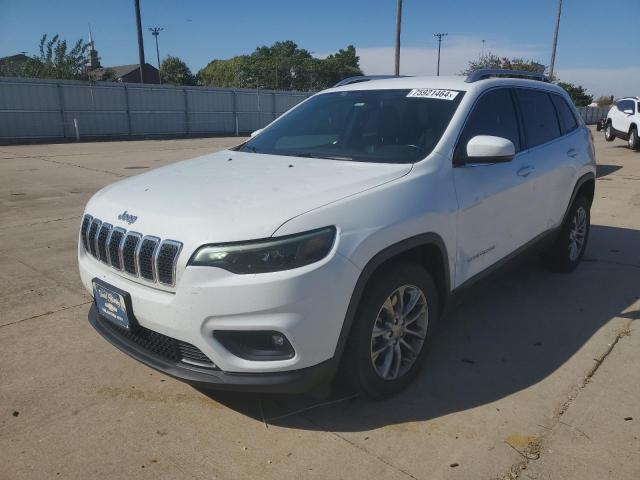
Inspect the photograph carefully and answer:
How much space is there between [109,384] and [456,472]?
2.01 meters

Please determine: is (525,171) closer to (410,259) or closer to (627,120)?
(410,259)

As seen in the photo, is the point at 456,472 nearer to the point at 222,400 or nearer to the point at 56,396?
the point at 222,400

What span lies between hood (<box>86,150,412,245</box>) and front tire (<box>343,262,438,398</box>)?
0.51m

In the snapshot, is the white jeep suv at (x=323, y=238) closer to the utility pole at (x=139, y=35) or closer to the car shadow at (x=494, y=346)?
the car shadow at (x=494, y=346)

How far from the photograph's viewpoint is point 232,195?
267 cm

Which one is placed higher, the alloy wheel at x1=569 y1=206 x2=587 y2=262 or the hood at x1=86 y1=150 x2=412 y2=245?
the hood at x1=86 y1=150 x2=412 y2=245

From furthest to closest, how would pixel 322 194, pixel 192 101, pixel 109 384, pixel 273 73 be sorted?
pixel 273 73 → pixel 192 101 → pixel 109 384 → pixel 322 194

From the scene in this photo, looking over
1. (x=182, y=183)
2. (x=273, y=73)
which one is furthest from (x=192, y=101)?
(x=273, y=73)

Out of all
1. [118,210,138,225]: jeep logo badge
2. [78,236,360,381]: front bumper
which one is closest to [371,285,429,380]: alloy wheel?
[78,236,360,381]: front bumper

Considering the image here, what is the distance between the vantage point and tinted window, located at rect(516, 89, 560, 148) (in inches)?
163

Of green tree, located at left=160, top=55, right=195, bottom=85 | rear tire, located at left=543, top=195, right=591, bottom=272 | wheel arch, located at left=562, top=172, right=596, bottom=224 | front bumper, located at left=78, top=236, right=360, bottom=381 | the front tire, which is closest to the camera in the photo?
front bumper, located at left=78, top=236, right=360, bottom=381

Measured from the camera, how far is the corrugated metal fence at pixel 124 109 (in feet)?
69.8

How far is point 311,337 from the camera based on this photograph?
2.34 m

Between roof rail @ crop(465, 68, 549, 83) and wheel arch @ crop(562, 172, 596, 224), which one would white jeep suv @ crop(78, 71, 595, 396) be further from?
wheel arch @ crop(562, 172, 596, 224)
